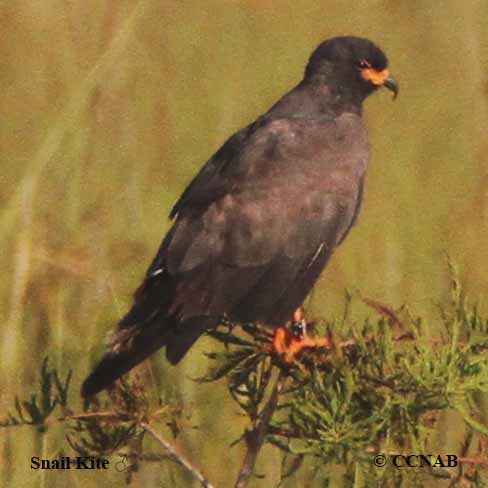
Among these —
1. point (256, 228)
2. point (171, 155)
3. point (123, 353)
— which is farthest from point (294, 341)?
point (171, 155)

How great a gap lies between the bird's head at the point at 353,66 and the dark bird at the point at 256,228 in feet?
0.85

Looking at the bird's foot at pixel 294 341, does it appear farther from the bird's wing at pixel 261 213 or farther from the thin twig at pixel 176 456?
the thin twig at pixel 176 456

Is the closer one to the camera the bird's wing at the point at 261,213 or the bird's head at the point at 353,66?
the bird's wing at the point at 261,213

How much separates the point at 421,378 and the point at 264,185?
1505 mm

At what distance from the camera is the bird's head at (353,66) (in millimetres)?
5949

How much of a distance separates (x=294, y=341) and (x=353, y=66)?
163 centimetres

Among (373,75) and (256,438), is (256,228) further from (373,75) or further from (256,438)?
(256,438)

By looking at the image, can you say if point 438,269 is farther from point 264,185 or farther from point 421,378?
→ point 421,378

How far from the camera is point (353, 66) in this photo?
5973 millimetres

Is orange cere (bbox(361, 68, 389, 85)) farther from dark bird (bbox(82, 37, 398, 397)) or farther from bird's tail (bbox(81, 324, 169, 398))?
bird's tail (bbox(81, 324, 169, 398))

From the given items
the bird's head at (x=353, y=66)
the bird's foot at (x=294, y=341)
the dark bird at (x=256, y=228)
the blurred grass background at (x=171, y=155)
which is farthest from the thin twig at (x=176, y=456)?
the bird's head at (x=353, y=66)

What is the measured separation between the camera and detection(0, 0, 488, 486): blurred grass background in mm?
5164

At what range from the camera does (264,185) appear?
209 inches

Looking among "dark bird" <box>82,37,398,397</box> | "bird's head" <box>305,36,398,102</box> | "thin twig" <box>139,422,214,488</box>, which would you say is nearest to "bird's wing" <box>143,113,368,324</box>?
"dark bird" <box>82,37,398,397</box>
